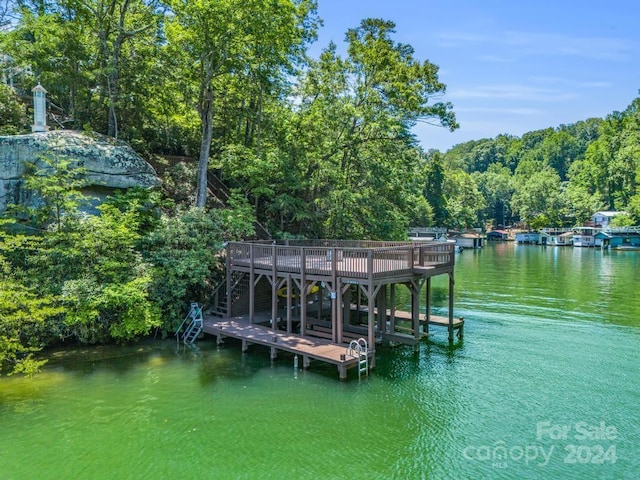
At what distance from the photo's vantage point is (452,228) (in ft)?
270

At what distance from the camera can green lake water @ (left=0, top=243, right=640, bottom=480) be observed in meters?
8.50

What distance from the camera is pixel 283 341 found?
14.2 metres

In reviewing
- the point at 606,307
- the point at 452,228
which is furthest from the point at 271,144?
the point at 452,228

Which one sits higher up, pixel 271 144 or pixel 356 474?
pixel 271 144

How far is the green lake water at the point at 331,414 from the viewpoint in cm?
850

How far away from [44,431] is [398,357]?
10.5m

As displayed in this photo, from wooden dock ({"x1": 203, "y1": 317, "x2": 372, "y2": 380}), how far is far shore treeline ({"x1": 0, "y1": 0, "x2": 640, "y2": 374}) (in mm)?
2040

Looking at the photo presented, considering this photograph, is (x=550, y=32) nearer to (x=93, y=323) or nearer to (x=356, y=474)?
(x=356, y=474)

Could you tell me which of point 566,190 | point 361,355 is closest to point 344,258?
point 361,355

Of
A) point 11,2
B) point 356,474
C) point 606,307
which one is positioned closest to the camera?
point 356,474

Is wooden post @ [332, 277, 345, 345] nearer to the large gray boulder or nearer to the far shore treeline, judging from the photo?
the far shore treeline

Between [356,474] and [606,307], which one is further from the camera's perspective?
[606,307]

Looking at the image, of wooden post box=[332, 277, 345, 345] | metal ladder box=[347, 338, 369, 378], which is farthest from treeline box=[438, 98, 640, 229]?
metal ladder box=[347, 338, 369, 378]

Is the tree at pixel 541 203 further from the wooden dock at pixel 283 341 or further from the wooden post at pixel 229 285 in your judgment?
the wooden dock at pixel 283 341
